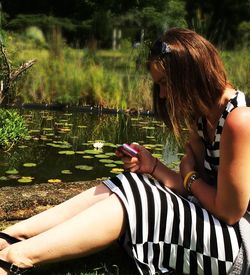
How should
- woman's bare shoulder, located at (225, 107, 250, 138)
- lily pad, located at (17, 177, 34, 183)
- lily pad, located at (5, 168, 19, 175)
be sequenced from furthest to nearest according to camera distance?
lily pad, located at (5, 168, 19, 175) → lily pad, located at (17, 177, 34, 183) → woman's bare shoulder, located at (225, 107, 250, 138)

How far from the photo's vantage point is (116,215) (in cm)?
178

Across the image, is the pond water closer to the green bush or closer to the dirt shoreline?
the green bush

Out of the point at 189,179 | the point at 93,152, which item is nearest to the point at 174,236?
the point at 189,179

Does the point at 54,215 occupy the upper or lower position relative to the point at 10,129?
→ upper

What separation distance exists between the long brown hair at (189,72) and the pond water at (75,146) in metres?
1.81

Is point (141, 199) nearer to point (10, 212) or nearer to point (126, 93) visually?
point (10, 212)

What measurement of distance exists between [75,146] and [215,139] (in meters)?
2.72

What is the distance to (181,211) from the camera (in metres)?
1.82

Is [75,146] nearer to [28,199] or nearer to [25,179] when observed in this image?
[25,179]

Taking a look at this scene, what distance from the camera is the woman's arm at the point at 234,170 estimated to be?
166cm

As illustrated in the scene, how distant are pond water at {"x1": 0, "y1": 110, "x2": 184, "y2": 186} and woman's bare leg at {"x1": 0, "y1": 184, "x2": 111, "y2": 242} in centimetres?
145

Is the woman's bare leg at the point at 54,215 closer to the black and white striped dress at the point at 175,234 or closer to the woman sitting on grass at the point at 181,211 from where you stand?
the woman sitting on grass at the point at 181,211

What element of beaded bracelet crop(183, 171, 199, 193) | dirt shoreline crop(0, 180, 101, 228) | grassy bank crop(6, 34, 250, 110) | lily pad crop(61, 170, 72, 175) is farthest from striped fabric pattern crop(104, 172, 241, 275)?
grassy bank crop(6, 34, 250, 110)

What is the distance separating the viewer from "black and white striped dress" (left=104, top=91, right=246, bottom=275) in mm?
1766
